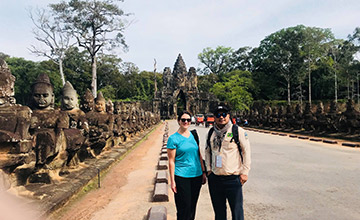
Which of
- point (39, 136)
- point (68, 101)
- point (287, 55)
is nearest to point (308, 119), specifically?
point (68, 101)

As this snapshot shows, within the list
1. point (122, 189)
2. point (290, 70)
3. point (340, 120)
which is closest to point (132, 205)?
point (122, 189)

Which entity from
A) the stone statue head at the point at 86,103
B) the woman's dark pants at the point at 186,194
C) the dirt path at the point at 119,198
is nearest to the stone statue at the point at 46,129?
the dirt path at the point at 119,198

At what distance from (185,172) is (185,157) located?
0.18 metres

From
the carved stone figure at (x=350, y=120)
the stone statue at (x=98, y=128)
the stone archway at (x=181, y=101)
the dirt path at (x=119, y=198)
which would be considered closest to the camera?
the dirt path at (x=119, y=198)

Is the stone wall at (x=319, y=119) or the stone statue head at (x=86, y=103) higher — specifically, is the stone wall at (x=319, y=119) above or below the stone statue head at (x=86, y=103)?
below

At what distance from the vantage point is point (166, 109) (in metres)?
56.1

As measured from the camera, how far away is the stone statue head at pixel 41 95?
580cm

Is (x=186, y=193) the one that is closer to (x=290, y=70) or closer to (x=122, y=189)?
(x=122, y=189)

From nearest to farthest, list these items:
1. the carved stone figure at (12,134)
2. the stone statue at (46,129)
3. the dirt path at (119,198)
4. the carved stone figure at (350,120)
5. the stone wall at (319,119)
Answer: the carved stone figure at (12,134), the dirt path at (119,198), the stone statue at (46,129), the carved stone figure at (350,120), the stone wall at (319,119)

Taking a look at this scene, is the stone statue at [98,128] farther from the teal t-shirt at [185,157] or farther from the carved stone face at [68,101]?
the teal t-shirt at [185,157]

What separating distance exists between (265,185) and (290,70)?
161ft

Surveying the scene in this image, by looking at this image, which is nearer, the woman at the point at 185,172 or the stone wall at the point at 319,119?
the woman at the point at 185,172

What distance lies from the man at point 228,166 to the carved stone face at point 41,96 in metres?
4.33

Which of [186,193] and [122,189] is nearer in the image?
[186,193]
